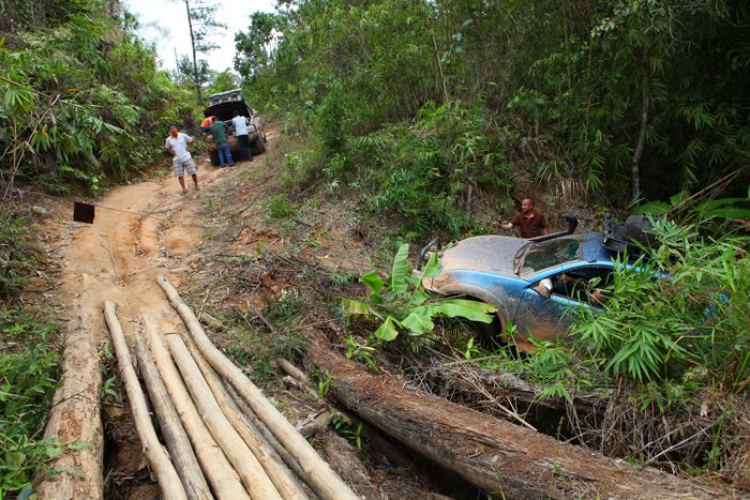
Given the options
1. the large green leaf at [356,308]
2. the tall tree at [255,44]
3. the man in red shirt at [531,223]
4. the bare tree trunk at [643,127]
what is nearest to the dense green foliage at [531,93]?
the bare tree trunk at [643,127]

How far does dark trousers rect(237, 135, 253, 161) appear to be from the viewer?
40.3 ft

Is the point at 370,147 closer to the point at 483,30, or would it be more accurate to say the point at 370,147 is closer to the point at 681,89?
the point at 483,30

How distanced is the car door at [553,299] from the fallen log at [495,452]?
164cm

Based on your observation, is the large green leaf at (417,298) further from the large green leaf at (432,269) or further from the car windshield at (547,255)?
the car windshield at (547,255)

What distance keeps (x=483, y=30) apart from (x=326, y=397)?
7.83 m

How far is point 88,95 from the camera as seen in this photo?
9.93 metres

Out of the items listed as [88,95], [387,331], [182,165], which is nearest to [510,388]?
[387,331]

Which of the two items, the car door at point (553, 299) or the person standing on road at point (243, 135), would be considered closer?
the car door at point (553, 299)

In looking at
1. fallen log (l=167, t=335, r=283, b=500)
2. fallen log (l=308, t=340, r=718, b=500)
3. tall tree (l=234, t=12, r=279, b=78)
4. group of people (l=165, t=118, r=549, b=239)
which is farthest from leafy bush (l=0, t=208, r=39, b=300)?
tall tree (l=234, t=12, r=279, b=78)

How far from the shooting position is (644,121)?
7191mm

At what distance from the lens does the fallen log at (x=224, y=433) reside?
274cm

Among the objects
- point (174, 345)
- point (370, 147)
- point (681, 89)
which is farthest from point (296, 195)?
point (681, 89)

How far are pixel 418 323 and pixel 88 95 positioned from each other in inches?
406

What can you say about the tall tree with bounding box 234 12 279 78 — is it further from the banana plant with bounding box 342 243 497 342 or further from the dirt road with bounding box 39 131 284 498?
the banana plant with bounding box 342 243 497 342
